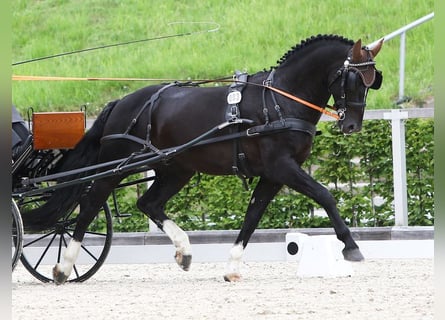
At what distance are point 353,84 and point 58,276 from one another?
261 centimetres

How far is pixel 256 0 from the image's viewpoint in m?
16.1

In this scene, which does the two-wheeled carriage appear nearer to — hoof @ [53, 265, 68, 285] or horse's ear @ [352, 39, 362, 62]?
hoof @ [53, 265, 68, 285]

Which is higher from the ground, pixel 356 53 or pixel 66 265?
pixel 356 53

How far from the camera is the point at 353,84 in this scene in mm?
5934

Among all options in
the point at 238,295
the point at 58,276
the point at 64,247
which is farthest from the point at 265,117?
the point at 64,247

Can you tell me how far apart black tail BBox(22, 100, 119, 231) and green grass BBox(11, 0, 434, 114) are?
20.3ft

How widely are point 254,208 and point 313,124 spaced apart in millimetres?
847

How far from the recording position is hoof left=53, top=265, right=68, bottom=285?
6.62 m

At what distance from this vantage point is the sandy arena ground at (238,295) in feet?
15.3

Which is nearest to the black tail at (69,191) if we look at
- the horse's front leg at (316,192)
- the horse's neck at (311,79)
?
the horse's neck at (311,79)

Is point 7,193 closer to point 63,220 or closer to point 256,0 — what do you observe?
point 63,220

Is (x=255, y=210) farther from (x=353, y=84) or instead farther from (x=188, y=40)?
(x=188, y=40)

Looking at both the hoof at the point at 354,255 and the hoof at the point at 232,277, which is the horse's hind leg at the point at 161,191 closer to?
the hoof at the point at 232,277

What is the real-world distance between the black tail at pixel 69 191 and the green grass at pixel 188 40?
6174 mm
